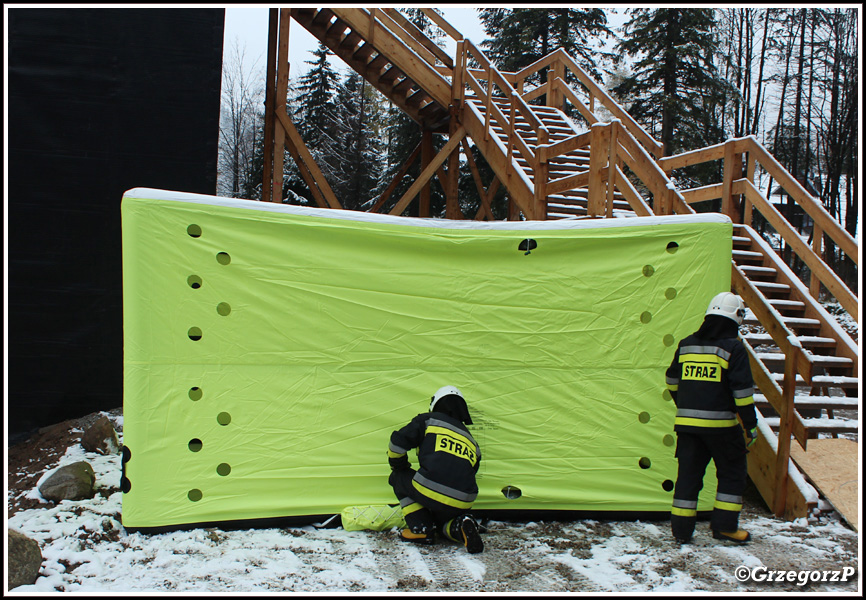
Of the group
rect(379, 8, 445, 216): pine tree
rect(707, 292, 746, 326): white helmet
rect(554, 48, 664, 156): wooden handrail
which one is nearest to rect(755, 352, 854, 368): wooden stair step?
rect(707, 292, 746, 326): white helmet

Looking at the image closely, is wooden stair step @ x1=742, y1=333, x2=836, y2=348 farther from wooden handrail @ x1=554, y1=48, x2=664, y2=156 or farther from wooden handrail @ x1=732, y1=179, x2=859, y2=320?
wooden handrail @ x1=554, y1=48, x2=664, y2=156

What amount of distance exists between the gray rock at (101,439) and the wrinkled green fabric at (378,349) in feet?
6.11

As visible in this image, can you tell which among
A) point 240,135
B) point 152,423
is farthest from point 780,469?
point 240,135

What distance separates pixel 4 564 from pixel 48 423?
326 cm

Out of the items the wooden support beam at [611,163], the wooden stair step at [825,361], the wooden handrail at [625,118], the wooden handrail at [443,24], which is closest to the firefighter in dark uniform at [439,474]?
the wooden support beam at [611,163]

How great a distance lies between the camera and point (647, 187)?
8.52 metres

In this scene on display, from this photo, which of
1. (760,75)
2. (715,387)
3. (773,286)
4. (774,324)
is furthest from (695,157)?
(760,75)

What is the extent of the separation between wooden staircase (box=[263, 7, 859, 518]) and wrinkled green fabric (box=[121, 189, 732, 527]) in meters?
0.93

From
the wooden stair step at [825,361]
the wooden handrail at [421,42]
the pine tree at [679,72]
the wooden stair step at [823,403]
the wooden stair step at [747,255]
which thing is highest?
the pine tree at [679,72]

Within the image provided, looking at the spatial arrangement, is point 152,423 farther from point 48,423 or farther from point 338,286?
point 48,423

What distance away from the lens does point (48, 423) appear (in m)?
5.85

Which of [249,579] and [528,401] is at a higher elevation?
[528,401]

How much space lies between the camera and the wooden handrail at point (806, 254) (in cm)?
624

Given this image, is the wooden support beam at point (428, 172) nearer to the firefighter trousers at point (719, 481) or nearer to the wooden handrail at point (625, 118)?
the wooden handrail at point (625, 118)
